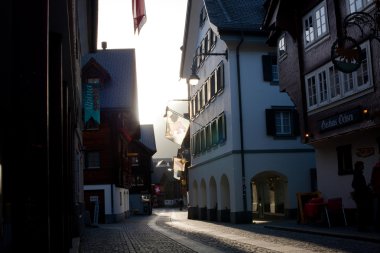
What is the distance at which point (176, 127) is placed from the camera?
113 feet

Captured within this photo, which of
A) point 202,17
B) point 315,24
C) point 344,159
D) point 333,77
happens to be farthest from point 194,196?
point 333,77

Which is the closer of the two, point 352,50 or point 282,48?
point 352,50

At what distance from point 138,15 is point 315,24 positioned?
13.3 metres

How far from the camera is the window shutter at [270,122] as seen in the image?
2764cm

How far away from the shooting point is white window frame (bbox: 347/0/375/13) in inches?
649

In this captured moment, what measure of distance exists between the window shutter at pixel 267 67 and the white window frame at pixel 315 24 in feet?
22.7

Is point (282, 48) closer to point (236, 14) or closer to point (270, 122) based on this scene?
point (270, 122)

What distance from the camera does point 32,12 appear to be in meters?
3.72

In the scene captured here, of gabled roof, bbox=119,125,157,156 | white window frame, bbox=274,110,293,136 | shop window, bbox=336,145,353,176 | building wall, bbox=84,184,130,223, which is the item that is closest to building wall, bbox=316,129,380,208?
shop window, bbox=336,145,353,176

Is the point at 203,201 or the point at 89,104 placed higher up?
the point at 89,104

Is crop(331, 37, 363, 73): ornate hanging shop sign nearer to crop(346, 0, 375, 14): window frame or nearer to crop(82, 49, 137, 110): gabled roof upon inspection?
crop(346, 0, 375, 14): window frame

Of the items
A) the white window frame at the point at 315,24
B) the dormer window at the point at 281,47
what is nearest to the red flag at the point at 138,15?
the white window frame at the point at 315,24

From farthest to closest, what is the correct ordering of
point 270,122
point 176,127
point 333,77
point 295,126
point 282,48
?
point 176,127 < point 295,126 < point 270,122 < point 282,48 < point 333,77

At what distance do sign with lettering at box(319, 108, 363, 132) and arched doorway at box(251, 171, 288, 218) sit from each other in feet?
35.2
